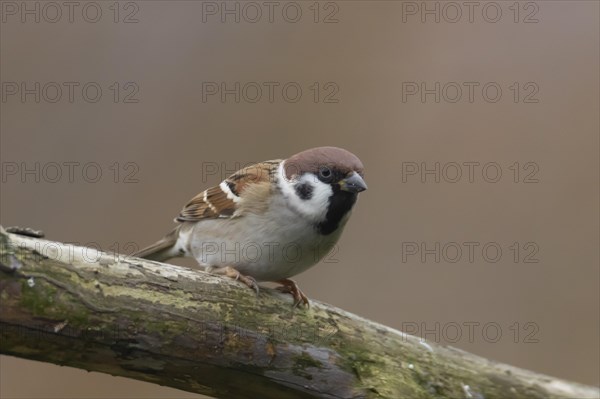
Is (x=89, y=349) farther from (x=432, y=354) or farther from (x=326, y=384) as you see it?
(x=432, y=354)

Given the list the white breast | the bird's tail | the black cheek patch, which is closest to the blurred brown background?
the bird's tail

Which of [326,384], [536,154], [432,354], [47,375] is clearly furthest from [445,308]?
[47,375]

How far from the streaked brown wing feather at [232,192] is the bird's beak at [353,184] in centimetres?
42

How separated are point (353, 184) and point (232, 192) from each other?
668 mm

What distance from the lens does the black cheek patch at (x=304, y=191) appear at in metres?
3.23

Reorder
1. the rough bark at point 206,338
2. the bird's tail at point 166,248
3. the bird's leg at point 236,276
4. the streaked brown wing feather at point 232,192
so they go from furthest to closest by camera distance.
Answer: the bird's tail at point 166,248 < the streaked brown wing feather at point 232,192 < the bird's leg at point 236,276 < the rough bark at point 206,338

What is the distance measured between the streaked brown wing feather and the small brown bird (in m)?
0.02

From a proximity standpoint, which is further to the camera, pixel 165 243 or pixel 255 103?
pixel 255 103

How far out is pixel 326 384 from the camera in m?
2.76

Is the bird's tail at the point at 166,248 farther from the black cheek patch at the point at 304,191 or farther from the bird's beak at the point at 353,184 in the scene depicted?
the bird's beak at the point at 353,184

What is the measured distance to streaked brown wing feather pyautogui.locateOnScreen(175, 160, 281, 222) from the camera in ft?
11.3

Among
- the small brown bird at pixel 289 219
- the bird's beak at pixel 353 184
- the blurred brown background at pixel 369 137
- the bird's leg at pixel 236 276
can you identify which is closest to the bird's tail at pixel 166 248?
the small brown bird at pixel 289 219

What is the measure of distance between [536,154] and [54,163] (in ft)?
11.2

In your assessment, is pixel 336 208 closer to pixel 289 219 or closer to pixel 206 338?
pixel 289 219
